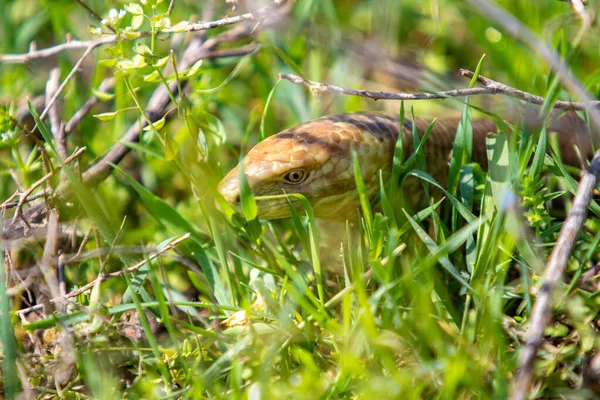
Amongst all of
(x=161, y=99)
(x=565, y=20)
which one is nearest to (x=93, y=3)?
(x=161, y=99)

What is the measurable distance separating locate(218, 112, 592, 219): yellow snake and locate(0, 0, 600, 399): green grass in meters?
0.08

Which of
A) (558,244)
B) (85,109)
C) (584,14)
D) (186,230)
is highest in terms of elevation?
(584,14)

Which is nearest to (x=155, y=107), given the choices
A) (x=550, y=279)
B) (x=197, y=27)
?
(x=197, y=27)

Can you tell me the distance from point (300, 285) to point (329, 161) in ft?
1.70

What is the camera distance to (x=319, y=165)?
7.50 ft

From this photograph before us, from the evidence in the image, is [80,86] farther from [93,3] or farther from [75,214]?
[75,214]

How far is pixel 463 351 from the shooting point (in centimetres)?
170

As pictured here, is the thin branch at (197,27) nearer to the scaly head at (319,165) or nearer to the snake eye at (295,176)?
the scaly head at (319,165)

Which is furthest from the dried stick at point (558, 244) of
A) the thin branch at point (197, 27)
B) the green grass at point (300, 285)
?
the thin branch at point (197, 27)

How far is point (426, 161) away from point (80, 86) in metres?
1.85

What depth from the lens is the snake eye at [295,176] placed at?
2254 millimetres

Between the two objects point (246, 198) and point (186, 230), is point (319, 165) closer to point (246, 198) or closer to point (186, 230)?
point (246, 198)

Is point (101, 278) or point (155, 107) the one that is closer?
point (101, 278)

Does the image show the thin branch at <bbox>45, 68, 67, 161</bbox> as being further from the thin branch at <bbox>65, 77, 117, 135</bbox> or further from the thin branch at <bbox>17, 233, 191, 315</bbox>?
the thin branch at <bbox>17, 233, 191, 315</bbox>
